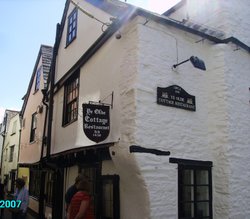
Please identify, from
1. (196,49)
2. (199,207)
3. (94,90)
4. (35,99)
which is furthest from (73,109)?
(35,99)

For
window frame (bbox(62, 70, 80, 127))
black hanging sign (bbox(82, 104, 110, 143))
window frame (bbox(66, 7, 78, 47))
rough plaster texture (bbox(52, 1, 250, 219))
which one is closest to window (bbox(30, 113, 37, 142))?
window frame (bbox(62, 70, 80, 127))

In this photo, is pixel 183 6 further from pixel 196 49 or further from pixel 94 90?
pixel 94 90

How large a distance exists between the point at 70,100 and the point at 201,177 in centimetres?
481

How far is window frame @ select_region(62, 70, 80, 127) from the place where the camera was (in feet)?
30.3

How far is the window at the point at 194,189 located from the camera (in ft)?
20.4

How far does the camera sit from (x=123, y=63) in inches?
255

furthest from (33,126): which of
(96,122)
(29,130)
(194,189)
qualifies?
(194,189)

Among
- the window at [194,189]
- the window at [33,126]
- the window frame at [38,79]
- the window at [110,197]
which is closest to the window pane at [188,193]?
the window at [194,189]

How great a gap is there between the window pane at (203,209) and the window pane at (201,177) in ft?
1.41

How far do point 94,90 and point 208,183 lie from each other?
11.2 feet

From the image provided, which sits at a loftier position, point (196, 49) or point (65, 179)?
point (196, 49)

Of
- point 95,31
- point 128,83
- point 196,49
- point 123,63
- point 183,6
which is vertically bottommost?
point 128,83

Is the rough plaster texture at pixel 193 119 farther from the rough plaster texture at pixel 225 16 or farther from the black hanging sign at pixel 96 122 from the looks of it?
the black hanging sign at pixel 96 122

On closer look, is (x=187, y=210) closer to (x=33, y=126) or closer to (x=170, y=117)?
(x=170, y=117)
